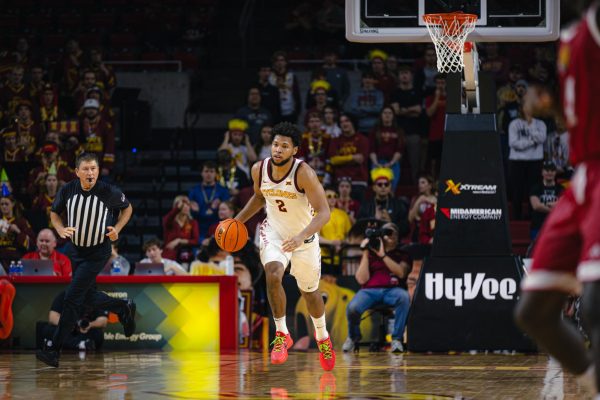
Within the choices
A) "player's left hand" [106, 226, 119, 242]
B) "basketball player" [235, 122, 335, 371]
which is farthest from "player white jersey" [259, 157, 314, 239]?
"player's left hand" [106, 226, 119, 242]

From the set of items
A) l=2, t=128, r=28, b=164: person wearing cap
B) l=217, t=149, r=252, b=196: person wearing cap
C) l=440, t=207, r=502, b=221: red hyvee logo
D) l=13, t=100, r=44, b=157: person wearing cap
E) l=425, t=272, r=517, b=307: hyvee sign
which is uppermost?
l=13, t=100, r=44, b=157: person wearing cap

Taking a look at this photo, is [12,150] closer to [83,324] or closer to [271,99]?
[271,99]

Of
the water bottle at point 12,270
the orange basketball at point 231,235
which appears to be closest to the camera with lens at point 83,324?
the water bottle at point 12,270

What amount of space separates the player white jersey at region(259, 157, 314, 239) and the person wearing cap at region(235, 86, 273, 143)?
281 inches

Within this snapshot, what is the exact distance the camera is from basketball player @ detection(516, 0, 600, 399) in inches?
174

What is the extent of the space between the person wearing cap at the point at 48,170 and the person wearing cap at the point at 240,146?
2322 millimetres

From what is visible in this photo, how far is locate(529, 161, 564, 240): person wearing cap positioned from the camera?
14.5 meters

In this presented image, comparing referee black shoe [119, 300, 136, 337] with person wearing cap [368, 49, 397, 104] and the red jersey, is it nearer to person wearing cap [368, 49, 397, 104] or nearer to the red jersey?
person wearing cap [368, 49, 397, 104]

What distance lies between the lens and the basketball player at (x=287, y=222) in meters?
9.46

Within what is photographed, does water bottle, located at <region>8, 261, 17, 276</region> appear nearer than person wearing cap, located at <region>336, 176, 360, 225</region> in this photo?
Yes

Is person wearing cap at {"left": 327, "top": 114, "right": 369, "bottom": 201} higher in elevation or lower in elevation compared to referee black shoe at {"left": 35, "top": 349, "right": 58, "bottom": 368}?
higher

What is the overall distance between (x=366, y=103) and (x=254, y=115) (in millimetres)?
1758

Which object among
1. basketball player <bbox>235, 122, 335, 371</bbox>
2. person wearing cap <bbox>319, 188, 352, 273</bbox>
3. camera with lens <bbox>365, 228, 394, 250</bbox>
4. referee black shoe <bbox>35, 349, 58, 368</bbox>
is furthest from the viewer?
person wearing cap <bbox>319, 188, 352, 273</bbox>

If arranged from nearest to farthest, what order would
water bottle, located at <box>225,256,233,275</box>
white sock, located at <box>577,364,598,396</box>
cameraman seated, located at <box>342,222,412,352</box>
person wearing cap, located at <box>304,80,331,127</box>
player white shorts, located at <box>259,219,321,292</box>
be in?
1. white sock, located at <box>577,364,598,396</box>
2. player white shorts, located at <box>259,219,321,292</box>
3. cameraman seated, located at <box>342,222,412,352</box>
4. water bottle, located at <box>225,256,233,275</box>
5. person wearing cap, located at <box>304,80,331,127</box>
